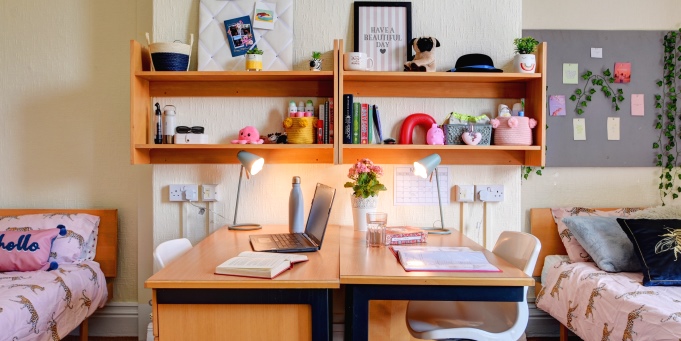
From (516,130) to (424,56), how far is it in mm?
590

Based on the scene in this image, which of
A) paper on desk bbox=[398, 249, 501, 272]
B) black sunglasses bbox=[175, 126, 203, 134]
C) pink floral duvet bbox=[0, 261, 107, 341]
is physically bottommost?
pink floral duvet bbox=[0, 261, 107, 341]

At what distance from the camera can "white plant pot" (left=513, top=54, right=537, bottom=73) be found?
2434 millimetres

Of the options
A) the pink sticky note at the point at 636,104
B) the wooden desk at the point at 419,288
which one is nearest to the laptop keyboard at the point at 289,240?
the wooden desk at the point at 419,288

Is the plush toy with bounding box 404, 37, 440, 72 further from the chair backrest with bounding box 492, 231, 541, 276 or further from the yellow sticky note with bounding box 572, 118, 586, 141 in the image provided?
the yellow sticky note with bounding box 572, 118, 586, 141

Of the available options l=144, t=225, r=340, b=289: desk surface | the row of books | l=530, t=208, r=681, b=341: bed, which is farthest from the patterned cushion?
l=144, t=225, r=340, b=289: desk surface

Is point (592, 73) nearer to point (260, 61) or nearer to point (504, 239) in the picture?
point (504, 239)

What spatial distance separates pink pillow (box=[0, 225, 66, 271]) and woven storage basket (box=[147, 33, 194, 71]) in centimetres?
107

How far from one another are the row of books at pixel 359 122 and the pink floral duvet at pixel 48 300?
1.54 metres

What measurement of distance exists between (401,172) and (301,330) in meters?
1.27

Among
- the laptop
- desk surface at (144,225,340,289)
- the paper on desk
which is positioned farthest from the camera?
the laptop

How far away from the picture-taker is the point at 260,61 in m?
2.47

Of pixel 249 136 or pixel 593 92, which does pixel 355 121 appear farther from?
pixel 593 92

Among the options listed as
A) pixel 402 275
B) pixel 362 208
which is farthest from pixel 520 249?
pixel 362 208

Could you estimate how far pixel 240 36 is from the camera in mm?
2543
